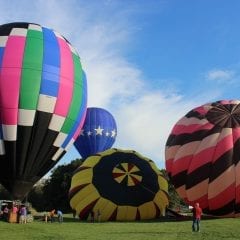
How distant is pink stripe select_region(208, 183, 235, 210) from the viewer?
Answer: 1906 cm

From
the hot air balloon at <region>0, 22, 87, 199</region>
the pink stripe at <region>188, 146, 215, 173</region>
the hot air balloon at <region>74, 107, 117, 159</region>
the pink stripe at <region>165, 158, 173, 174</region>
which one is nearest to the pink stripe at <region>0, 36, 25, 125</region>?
the hot air balloon at <region>0, 22, 87, 199</region>

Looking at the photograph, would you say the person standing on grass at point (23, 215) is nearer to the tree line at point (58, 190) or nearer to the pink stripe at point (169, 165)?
the pink stripe at point (169, 165)

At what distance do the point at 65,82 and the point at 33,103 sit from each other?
1867 millimetres

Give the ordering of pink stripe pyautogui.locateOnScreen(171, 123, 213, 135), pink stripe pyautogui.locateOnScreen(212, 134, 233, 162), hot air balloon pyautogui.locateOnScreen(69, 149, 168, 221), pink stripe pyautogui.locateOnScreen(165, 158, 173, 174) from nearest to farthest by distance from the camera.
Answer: pink stripe pyautogui.locateOnScreen(212, 134, 233, 162), pink stripe pyautogui.locateOnScreen(171, 123, 213, 135), hot air balloon pyautogui.locateOnScreen(69, 149, 168, 221), pink stripe pyautogui.locateOnScreen(165, 158, 173, 174)

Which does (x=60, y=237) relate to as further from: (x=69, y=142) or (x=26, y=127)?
(x=69, y=142)

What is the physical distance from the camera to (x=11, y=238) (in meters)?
13.0

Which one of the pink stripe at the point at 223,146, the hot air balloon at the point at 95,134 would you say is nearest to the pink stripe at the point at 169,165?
the pink stripe at the point at 223,146

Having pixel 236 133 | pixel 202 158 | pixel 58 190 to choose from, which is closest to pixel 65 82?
pixel 202 158

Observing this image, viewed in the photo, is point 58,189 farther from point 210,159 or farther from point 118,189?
point 210,159

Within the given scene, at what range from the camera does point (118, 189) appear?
21.0 metres

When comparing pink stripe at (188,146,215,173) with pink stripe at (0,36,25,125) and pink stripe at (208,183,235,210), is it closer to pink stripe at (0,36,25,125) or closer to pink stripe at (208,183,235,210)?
pink stripe at (208,183,235,210)

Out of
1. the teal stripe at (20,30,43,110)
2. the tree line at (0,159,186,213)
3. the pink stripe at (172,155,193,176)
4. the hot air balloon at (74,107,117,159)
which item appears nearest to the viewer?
the teal stripe at (20,30,43,110)

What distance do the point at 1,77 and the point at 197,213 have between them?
977cm

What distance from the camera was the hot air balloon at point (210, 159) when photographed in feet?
62.8
